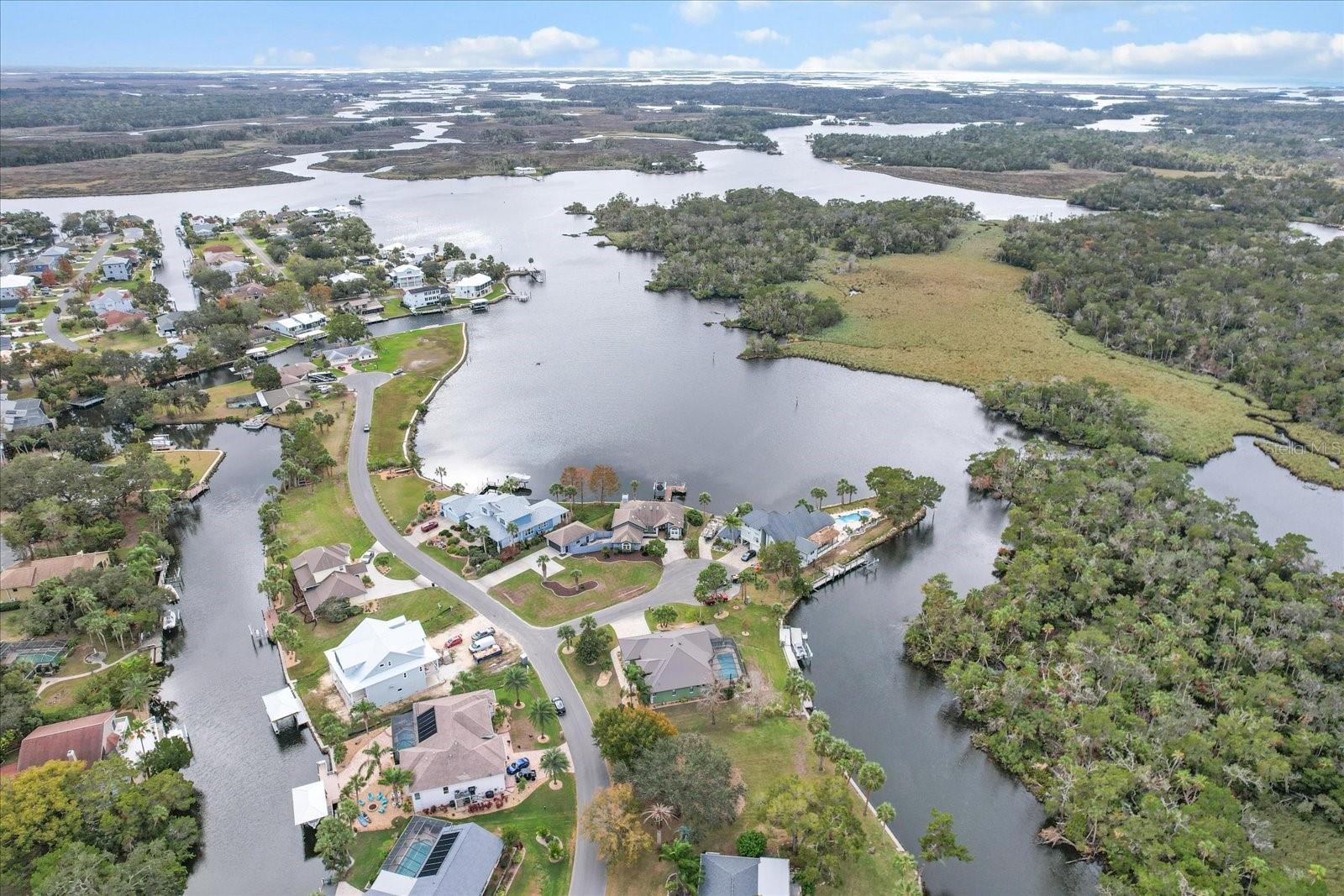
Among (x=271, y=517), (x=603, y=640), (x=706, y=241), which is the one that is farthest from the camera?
(x=706, y=241)

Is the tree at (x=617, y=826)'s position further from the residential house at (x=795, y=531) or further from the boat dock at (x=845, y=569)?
the residential house at (x=795, y=531)

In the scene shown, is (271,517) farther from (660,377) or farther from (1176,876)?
(1176,876)

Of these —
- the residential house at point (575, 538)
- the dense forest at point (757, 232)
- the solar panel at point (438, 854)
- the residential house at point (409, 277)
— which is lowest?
the solar panel at point (438, 854)

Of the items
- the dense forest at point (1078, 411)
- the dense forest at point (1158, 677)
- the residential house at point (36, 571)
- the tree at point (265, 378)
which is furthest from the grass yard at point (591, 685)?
the tree at point (265, 378)

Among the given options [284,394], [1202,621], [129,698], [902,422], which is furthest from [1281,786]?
[284,394]

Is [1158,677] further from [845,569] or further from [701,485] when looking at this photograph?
[701,485]

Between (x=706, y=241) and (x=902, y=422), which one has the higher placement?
(x=706, y=241)

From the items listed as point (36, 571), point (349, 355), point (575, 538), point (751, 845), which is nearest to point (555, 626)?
point (575, 538)
